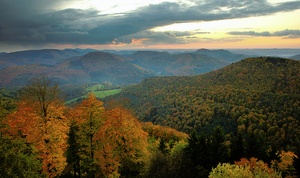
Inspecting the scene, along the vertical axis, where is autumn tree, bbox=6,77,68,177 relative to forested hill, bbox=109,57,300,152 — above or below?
above

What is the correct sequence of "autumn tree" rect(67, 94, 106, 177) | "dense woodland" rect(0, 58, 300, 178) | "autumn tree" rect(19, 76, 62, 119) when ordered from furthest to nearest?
"autumn tree" rect(67, 94, 106, 177) → "autumn tree" rect(19, 76, 62, 119) → "dense woodland" rect(0, 58, 300, 178)

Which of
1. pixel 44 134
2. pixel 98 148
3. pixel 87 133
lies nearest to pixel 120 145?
pixel 98 148

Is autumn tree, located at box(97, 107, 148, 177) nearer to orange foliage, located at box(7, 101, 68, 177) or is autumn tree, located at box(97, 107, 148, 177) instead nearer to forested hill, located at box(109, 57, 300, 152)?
orange foliage, located at box(7, 101, 68, 177)

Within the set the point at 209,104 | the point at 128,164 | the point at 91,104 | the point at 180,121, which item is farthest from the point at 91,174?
the point at 209,104

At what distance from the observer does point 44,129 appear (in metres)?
32.4

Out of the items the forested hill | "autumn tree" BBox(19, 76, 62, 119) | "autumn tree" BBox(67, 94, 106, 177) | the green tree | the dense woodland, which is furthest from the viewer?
the forested hill

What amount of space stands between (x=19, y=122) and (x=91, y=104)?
11.2 metres

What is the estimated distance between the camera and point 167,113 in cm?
19325

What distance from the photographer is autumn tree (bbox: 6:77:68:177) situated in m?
32.0

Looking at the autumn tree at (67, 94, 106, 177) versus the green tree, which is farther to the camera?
the green tree

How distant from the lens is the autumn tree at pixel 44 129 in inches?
1258

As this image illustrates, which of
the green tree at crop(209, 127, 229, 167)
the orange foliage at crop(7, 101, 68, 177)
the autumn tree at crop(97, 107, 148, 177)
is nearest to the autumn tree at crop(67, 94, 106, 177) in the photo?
the autumn tree at crop(97, 107, 148, 177)

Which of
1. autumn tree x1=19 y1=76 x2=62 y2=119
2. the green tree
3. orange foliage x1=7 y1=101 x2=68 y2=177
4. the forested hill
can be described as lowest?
the forested hill

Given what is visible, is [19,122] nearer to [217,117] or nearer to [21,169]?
[21,169]
